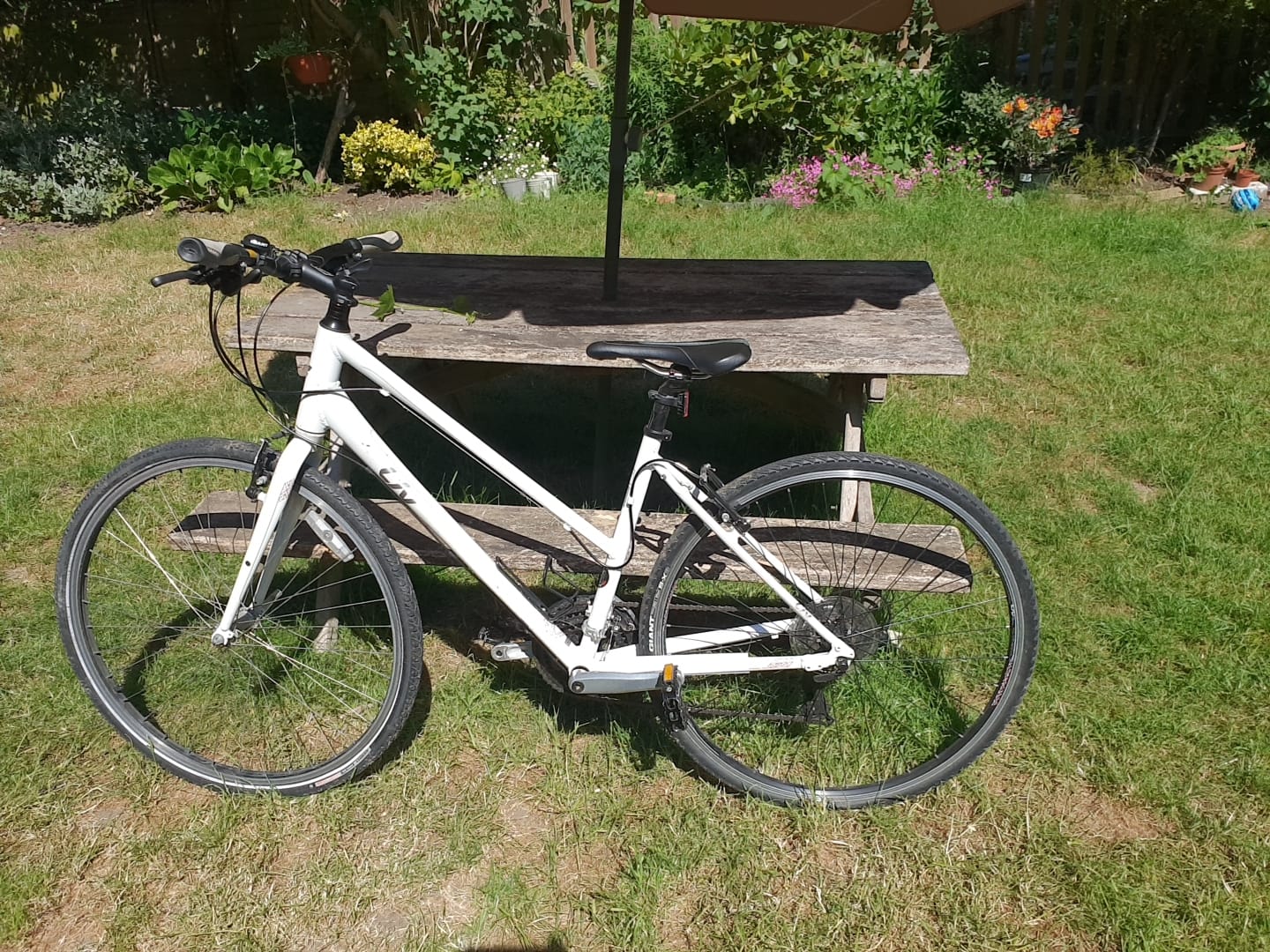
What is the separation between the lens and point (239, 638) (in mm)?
2441

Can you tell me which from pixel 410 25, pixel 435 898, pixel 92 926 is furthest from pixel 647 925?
pixel 410 25

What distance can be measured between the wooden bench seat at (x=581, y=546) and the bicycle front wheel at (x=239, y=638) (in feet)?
0.04

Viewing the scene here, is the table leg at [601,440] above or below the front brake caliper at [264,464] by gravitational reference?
below

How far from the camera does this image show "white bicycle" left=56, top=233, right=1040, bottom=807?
7.30 feet

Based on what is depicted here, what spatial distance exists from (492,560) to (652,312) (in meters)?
1.09

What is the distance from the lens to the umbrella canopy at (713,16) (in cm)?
292

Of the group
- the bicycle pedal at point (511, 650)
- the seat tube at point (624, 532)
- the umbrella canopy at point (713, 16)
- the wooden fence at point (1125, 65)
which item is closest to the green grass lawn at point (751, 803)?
the bicycle pedal at point (511, 650)

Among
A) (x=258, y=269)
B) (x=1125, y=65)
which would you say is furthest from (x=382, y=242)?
(x=1125, y=65)

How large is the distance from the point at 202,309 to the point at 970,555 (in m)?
4.67

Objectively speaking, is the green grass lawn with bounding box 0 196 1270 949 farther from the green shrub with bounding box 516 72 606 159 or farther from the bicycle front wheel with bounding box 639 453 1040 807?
the green shrub with bounding box 516 72 606 159

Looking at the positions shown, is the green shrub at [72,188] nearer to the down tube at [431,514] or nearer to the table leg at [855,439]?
the down tube at [431,514]

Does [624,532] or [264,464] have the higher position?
[264,464]

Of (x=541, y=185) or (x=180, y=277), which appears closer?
(x=180, y=277)

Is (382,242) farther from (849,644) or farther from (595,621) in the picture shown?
(849,644)
